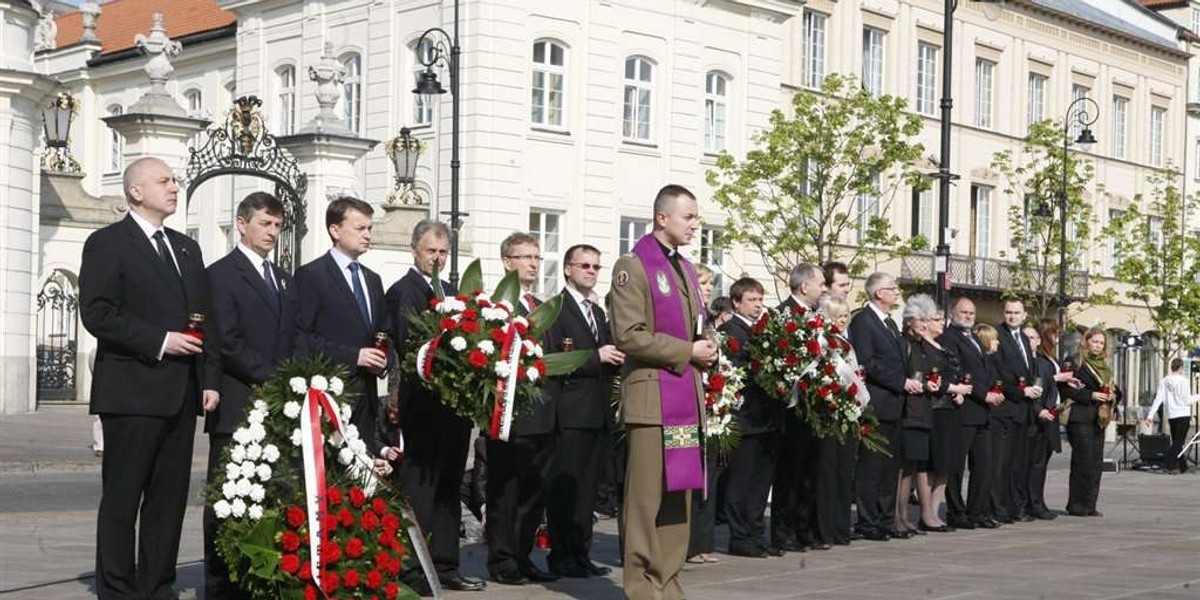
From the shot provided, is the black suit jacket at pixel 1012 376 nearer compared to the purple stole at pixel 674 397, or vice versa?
the purple stole at pixel 674 397

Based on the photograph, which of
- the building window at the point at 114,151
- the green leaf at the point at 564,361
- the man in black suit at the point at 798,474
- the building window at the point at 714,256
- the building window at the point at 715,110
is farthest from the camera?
the building window at the point at 114,151

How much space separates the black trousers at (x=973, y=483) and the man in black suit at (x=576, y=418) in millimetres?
5350

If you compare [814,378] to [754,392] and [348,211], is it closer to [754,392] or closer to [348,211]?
[754,392]

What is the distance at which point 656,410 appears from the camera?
9859mm

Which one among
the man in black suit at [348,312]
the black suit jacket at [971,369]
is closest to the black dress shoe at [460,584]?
the man in black suit at [348,312]

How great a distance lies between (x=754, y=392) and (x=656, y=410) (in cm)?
400

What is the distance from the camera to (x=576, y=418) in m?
11.9

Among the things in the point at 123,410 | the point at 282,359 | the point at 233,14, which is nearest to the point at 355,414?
the point at 282,359

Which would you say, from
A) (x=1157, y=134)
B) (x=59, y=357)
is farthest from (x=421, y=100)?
(x=1157, y=134)

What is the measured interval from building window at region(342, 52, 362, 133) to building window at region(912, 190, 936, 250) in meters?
17.0

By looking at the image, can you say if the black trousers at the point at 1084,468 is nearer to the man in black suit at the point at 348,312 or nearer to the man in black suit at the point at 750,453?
the man in black suit at the point at 750,453

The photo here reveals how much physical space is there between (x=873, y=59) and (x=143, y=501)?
140 ft

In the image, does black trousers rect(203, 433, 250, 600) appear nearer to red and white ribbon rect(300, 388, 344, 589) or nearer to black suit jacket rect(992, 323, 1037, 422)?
red and white ribbon rect(300, 388, 344, 589)

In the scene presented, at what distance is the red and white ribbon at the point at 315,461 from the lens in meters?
8.98
